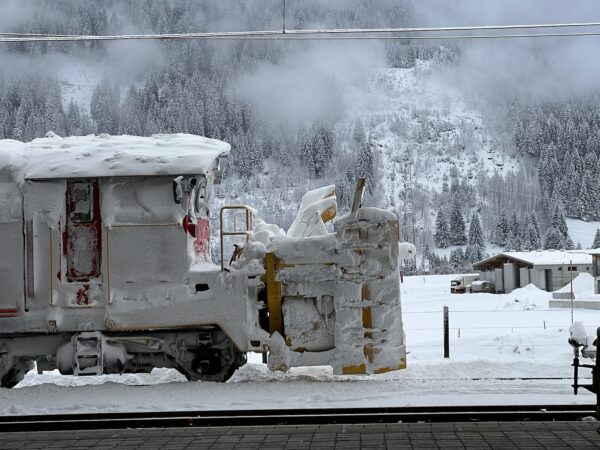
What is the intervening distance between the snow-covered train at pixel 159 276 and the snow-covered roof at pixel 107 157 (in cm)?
2

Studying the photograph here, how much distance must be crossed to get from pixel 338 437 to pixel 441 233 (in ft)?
518

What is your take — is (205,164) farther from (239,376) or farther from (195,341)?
(239,376)

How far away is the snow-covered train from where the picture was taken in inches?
429

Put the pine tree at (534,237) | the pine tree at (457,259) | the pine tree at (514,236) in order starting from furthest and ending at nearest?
1. the pine tree at (514,236)
2. the pine tree at (534,237)
3. the pine tree at (457,259)

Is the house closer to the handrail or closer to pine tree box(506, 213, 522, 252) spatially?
the handrail

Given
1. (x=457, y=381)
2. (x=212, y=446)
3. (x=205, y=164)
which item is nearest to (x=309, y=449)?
(x=212, y=446)

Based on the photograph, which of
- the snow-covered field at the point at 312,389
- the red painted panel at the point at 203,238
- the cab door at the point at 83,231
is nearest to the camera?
the snow-covered field at the point at 312,389

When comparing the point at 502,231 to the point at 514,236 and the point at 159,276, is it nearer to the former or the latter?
the point at 514,236

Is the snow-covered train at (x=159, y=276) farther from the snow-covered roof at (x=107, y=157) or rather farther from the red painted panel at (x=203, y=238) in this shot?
the red painted panel at (x=203, y=238)

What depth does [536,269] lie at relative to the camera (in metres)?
59.0

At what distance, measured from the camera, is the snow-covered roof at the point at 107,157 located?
1082 centimetres

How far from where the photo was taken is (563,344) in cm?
1523

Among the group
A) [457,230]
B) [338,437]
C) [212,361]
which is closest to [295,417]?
[338,437]

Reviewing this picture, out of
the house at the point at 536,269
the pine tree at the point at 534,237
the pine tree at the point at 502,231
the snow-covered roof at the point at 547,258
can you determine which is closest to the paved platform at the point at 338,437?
the house at the point at 536,269
